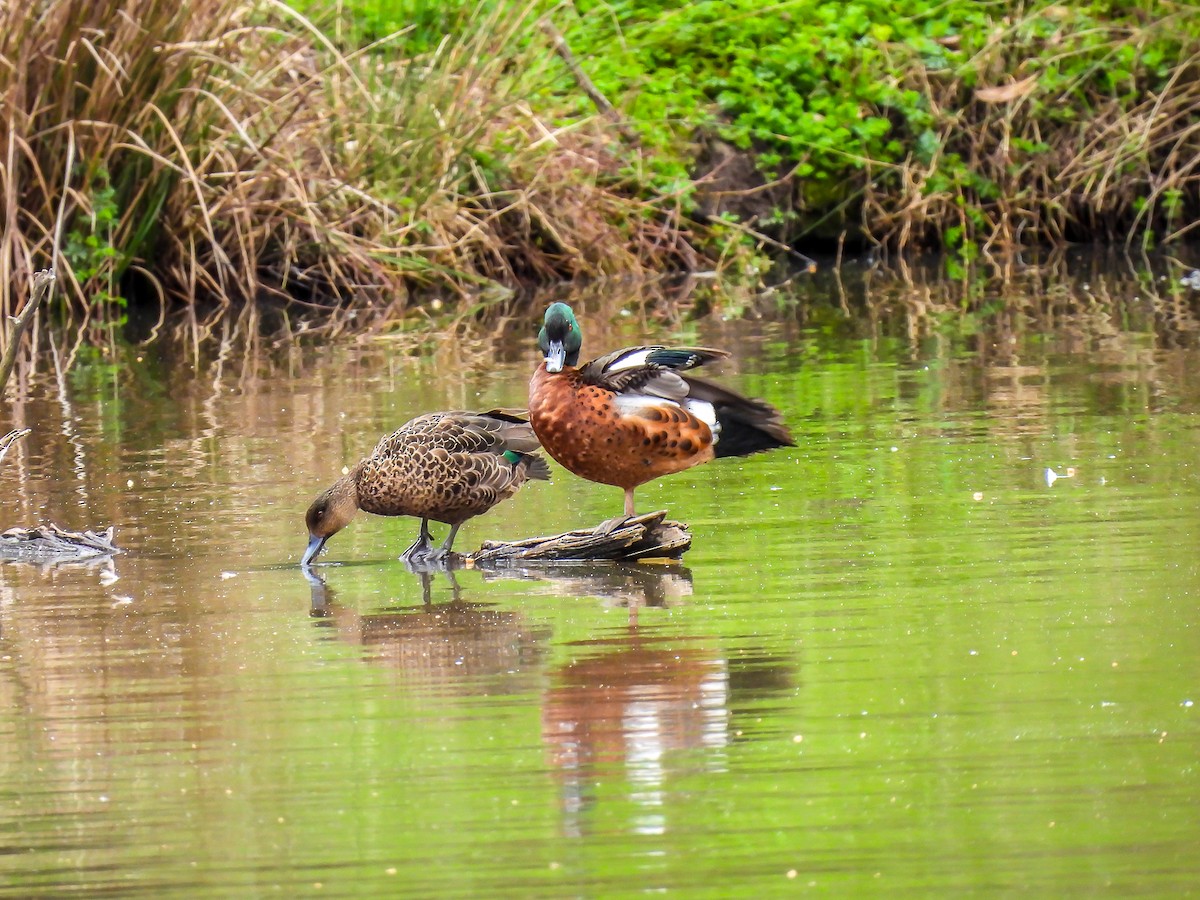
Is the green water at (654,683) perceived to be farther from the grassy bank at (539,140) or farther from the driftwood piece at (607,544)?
the grassy bank at (539,140)

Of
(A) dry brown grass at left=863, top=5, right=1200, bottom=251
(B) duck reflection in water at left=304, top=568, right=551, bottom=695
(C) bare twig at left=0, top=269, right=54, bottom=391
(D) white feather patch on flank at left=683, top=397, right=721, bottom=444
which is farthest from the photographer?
(A) dry brown grass at left=863, top=5, right=1200, bottom=251

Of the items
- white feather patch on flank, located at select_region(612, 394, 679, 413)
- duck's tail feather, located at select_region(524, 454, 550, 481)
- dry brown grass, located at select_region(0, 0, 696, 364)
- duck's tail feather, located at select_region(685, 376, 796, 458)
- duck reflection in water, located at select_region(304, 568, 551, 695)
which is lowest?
duck reflection in water, located at select_region(304, 568, 551, 695)

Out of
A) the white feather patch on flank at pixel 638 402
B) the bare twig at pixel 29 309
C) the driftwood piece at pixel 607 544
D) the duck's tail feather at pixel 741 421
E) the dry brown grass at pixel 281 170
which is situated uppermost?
the dry brown grass at pixel 281 170

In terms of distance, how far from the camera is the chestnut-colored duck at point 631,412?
20.9ft

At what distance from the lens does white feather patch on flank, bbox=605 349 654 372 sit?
6.46 m

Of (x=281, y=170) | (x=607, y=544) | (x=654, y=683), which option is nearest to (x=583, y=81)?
(x=281, y=170)

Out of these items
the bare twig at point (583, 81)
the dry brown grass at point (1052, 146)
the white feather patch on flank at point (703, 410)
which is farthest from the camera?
the dry brown grass at point (1052, 146)

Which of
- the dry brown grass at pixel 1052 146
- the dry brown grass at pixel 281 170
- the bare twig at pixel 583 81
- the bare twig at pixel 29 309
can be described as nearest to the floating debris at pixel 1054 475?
the bare twig at pixel 29 309

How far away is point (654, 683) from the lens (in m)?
4.84

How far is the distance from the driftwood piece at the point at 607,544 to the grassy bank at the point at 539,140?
7.43m

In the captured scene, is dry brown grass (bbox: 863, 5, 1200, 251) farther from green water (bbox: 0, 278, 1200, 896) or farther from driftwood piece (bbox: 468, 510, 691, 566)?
driftwood piece (bbox: 468, 510, 691, 566)

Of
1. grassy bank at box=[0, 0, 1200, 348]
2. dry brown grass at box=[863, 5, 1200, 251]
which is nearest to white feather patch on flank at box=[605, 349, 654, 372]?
grassy bank at box=[0, 0, 1200, 348]

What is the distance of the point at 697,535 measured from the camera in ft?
22.1

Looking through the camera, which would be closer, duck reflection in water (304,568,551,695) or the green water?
the green water
